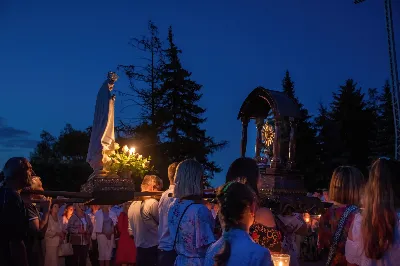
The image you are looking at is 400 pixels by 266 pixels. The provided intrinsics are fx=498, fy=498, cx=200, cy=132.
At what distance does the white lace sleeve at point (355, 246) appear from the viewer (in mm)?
4160

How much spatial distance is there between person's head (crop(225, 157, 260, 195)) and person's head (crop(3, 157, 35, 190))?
2.06 meters

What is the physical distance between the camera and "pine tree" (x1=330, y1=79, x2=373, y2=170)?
41.8 meters

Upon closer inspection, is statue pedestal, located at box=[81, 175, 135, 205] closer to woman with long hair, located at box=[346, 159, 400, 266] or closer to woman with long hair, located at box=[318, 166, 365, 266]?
woman with long hair, located at box=[318, 166, 365, 266]

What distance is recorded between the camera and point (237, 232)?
3281 millimetres

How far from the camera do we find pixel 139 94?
32594 mm

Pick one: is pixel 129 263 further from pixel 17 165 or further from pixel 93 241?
pixel 17 165

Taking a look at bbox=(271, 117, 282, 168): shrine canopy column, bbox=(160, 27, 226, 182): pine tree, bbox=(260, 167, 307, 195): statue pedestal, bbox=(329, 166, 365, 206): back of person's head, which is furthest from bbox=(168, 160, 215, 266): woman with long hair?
bbox=(160, 27, 226, 182): pine tree

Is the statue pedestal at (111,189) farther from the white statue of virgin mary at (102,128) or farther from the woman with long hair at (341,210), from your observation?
the woman with long hair at (341,210)

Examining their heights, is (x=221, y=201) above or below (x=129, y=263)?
above

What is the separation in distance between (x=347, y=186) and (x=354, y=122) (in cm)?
3908

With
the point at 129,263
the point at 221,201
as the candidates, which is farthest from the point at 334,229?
the point at 129,263

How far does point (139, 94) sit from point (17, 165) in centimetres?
2782

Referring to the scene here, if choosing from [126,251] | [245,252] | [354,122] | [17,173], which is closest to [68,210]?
[126,251]

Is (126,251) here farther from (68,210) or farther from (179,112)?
(179,112)
